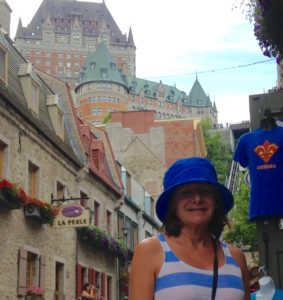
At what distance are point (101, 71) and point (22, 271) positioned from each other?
12321cm

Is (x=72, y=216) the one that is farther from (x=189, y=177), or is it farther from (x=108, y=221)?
(x=189, y=177)

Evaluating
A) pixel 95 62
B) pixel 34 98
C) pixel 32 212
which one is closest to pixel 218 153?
pixel 34 98

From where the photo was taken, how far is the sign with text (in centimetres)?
1558

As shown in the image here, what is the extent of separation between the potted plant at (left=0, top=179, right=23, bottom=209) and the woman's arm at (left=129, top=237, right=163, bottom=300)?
35.9 ft

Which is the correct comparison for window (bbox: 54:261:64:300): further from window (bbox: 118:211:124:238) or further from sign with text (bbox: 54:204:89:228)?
window (bbox: 118:211:124:238)

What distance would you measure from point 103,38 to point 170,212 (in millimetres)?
181588

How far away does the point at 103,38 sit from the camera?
18112cm

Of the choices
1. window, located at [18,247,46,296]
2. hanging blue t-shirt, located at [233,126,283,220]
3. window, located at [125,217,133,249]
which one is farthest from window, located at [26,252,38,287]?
window, located at [125,217,133,249]

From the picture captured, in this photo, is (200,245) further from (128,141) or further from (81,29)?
(81,29)

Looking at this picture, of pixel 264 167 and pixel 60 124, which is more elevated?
pixel 60 124

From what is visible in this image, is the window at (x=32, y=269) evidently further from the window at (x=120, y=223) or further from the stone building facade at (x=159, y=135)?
the stone building facade at (x=159, y=135)

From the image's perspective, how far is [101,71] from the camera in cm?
13612

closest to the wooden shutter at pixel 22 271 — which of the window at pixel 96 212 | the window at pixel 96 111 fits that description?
the window at pixel 96 212

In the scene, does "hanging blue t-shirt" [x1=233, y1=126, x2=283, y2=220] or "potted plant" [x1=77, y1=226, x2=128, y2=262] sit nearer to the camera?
"hanging blue t-shirt" [x1=233, y1=126, x2=283, y2=220]
